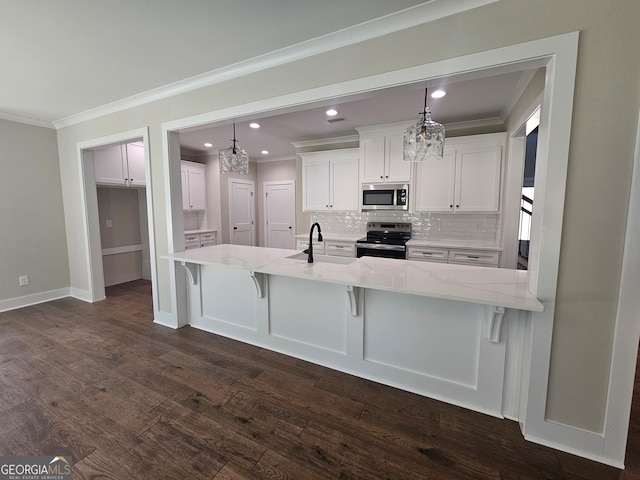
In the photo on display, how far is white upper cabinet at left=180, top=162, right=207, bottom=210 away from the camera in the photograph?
5496mm

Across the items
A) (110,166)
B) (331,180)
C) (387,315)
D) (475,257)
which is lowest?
(387,315)

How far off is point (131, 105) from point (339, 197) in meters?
2.97

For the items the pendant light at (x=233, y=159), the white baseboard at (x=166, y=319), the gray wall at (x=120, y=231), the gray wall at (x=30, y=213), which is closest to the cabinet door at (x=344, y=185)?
the pendant light at (x=233, y=159)

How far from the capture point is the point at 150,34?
1934mm

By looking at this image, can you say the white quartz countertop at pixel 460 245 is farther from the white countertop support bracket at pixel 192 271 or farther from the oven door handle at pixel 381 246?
the white countertop support bracket at pixel 192 271

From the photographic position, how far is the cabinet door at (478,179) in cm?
347

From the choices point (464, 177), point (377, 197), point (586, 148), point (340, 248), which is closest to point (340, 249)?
point (340, 248)

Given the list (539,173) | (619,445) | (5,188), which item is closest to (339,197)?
(539,173)

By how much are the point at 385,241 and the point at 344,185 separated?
3.72 ft

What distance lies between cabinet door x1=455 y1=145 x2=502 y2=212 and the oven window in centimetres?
89

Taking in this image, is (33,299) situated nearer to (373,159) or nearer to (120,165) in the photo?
(120,165)

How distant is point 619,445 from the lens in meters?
1.45

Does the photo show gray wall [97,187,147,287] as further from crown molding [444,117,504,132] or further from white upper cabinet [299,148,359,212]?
crown molding [444,117,504,132]

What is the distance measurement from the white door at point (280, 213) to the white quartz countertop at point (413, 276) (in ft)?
12.1
